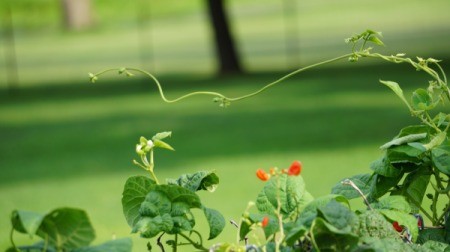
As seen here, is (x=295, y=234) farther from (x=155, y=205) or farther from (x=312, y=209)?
(x=155, y=205)

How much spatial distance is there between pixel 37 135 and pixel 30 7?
2823 centimetres

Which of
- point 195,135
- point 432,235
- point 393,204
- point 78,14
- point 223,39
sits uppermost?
point 393,204

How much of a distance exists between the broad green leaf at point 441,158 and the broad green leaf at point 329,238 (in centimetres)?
55

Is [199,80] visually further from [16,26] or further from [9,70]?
[16,26]

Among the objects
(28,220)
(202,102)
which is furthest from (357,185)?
(202,102)

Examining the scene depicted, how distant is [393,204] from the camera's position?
2623mm

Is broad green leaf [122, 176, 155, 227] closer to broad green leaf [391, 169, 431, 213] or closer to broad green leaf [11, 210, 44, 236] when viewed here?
broad green leaf [11, 210, 44, 236]

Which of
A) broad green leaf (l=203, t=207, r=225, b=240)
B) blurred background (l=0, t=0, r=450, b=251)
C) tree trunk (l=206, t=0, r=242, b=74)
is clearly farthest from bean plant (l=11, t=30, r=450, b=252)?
tree trunk (l=206, t=0, r=242, b=74)

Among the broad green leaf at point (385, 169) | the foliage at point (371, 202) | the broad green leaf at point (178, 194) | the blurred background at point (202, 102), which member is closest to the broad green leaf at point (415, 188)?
the foliage at point (371, 202)

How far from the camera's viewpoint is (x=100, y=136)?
1490 cm

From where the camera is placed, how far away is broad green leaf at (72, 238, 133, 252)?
7.03 feet

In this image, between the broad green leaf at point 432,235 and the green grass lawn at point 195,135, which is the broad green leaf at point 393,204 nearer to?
the broad green leaf at point 432,235

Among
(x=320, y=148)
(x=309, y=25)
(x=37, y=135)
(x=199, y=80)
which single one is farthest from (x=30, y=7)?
(x=320, y=148)

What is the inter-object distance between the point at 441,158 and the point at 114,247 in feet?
2.99
